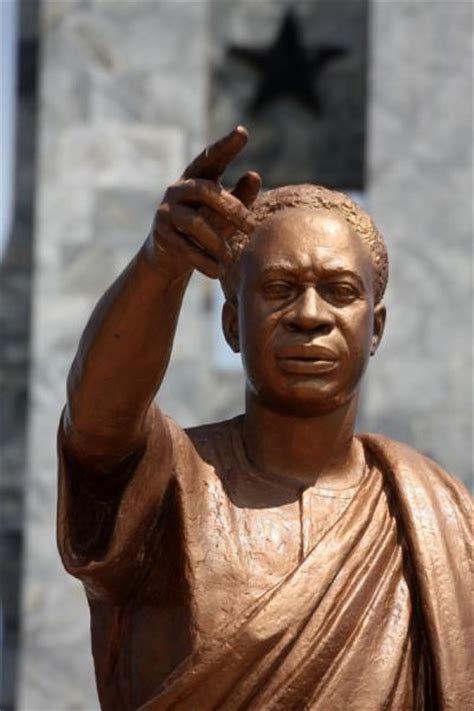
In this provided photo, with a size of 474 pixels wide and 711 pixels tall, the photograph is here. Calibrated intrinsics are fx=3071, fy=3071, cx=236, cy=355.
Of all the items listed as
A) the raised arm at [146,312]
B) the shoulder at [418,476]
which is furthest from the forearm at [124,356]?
the shoulder at [418,476]

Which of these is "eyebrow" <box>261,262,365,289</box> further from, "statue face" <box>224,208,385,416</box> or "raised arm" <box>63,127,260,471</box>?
"raised arm" <box>63,127,260,471</box>

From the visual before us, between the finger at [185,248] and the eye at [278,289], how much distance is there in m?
0.31

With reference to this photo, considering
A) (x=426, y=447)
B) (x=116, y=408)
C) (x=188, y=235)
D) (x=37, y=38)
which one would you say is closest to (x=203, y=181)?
(x=188, y=235)

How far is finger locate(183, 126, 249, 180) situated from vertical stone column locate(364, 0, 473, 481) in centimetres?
815

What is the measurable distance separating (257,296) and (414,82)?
27.1ft

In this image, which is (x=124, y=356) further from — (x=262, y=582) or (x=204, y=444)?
(x=262, y=582)

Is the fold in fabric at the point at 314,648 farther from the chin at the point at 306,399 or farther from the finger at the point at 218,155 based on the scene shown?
the finger at the point at 218,155

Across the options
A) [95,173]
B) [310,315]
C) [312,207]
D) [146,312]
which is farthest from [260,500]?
[95,173]

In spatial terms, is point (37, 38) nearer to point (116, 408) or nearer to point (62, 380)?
point (62, 380)

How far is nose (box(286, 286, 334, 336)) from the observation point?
6.80 metres

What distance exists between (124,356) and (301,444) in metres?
0.54

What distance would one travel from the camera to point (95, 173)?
1518 centimetres

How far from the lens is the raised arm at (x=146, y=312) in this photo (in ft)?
21.5

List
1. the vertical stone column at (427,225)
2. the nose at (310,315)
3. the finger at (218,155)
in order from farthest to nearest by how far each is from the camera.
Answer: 1. the vertical stone column at (427,225)
2. the nose at (310,315)
3. the finger at (218,155)
